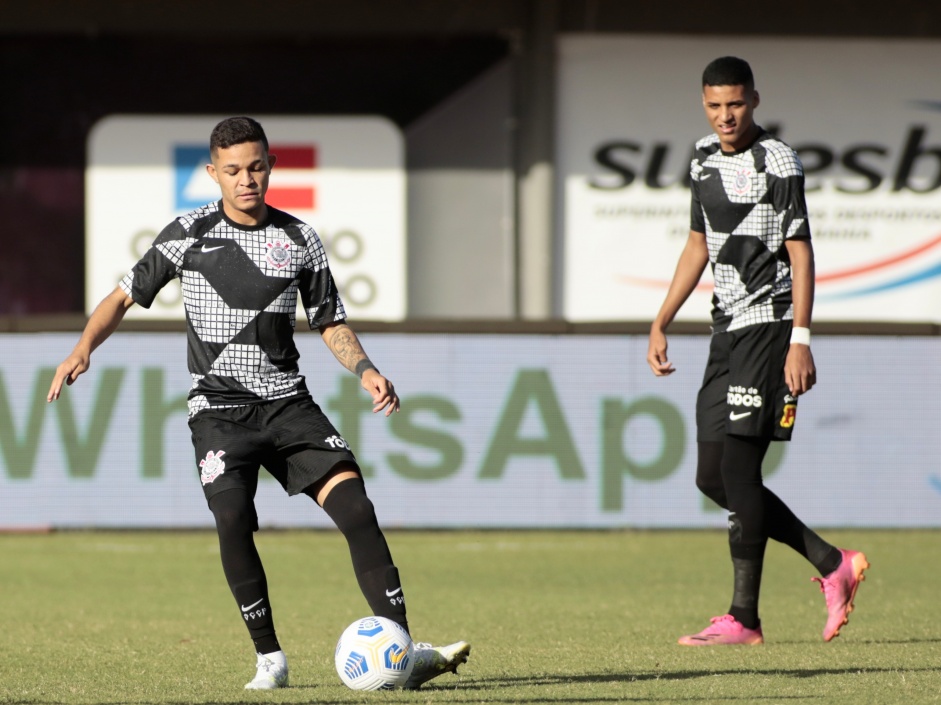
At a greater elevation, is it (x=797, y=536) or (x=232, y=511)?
(x=232, y=511)

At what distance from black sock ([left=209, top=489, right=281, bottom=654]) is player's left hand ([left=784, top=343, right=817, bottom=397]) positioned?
195cm

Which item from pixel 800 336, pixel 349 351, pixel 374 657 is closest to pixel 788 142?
pixel 800 336

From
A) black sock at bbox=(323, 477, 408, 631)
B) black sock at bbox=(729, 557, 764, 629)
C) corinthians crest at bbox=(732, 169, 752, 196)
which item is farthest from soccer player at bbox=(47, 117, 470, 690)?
corinthians crest at bbox=(732, 169, 752, 196)

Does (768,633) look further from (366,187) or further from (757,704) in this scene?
(366,187)

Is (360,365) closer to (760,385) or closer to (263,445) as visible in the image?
(263,445)

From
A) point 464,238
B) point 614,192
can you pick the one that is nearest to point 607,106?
point 614,192

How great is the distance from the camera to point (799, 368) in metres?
5.66

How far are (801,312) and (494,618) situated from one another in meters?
2.13

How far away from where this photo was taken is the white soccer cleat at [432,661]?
4.82 m

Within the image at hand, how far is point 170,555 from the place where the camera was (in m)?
9.95

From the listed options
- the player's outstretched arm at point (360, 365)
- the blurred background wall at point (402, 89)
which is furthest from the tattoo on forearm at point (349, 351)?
the blurred background wall at point (402, 89)

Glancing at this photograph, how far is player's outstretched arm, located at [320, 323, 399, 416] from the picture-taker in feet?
15.8

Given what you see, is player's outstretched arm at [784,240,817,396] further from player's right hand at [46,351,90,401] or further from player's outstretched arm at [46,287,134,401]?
player's right hand at [46,351,90,401]

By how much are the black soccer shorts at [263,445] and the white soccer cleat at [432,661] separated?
25.0 inches
